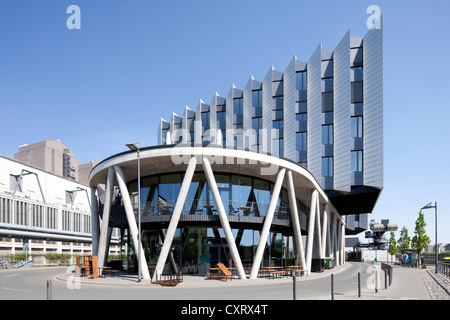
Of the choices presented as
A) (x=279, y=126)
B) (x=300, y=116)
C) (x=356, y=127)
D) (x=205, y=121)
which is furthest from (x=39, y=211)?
(x=356, y=127)

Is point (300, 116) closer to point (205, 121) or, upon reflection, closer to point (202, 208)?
point (205, 121)

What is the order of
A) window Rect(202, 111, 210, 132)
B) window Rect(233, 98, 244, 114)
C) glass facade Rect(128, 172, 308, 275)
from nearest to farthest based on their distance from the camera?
1. glass facade Rect(128, 172, 308, 275)
2. window Rect(233, 98, 244, 114)
3. window Rect(202, 111, 210, 132)

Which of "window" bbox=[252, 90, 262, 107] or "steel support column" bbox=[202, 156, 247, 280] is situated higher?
"window" bbox=[252, 90, 262, 107]

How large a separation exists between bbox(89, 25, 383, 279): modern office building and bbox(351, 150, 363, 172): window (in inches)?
4.1

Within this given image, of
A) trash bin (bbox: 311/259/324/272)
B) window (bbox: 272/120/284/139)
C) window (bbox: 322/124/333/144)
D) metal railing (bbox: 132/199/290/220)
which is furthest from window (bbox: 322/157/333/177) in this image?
metal railing (bbox: 132/199/290/220)

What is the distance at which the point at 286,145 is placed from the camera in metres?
44.8

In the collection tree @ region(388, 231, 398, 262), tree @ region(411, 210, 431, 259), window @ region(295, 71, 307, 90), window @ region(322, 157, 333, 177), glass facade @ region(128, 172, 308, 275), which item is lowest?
tree @ region(388, 231, 398, 262)

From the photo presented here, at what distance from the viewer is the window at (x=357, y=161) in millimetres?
39406

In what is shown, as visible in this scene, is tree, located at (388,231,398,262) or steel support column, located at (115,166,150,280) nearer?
steel support column, located at (115,166,150,280)

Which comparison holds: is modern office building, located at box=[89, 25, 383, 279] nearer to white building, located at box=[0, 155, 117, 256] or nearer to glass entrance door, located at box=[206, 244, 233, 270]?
glass entrance door, located at box=[206, 244, 233, 270]

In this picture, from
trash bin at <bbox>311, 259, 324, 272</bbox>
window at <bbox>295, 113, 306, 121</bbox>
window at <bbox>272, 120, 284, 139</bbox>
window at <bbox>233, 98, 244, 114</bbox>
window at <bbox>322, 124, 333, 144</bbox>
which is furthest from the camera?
window at <bbox>233, 98, 244, 114</bbox>

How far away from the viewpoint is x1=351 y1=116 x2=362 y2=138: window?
39.9 meters
